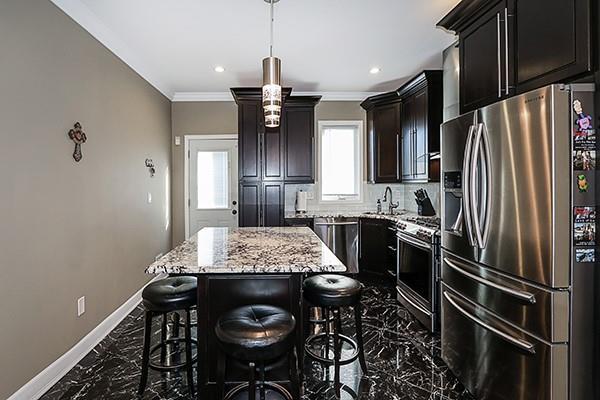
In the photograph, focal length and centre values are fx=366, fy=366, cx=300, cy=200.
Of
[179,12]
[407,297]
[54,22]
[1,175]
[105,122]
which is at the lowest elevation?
[407,297]

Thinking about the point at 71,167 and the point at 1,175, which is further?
the point at 71,167

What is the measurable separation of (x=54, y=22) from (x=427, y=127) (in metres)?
3.61

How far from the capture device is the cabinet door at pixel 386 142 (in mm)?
5031

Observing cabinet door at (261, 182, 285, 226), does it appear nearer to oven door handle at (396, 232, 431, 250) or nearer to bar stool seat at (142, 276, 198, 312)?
oven door handle at (396, 232, 431, 250)

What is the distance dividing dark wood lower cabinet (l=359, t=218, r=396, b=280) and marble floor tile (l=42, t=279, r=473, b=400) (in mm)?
1336

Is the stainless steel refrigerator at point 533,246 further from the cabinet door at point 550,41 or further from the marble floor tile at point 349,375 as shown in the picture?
the marble floor tile at point 349,375

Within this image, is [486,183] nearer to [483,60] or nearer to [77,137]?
[483,60]

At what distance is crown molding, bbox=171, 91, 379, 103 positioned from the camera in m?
5.57

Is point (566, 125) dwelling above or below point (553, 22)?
below

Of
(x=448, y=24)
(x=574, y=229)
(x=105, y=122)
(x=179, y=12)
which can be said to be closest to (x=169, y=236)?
(x=105, y=122)

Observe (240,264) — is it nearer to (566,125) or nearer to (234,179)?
(566,125)

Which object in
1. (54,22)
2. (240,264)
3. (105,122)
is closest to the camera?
(240,264)

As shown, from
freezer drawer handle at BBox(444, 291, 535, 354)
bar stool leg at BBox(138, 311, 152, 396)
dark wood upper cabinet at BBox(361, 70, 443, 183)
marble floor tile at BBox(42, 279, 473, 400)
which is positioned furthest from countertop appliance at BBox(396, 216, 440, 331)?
bar stool leg at BBox(138, 311, 152, 396)

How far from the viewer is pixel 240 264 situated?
1945 millimetres
